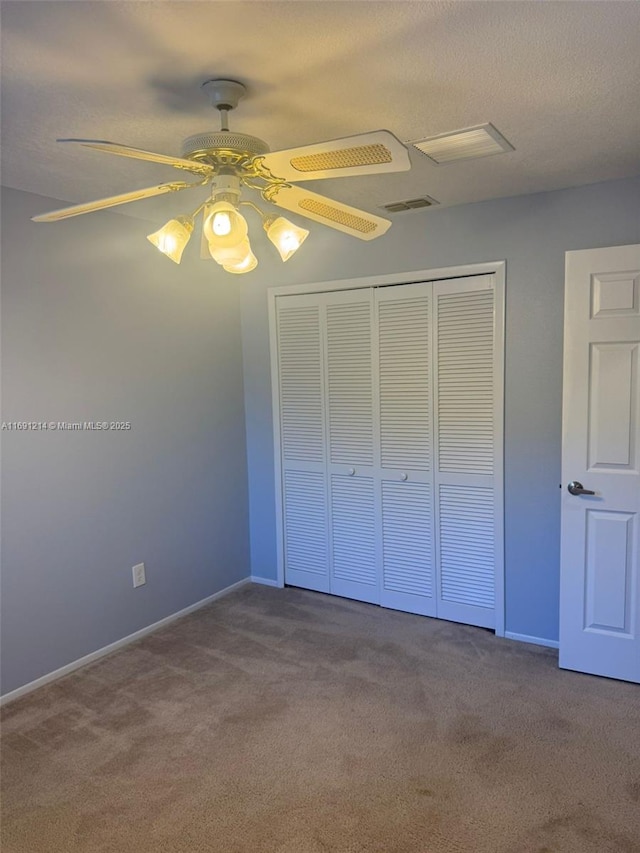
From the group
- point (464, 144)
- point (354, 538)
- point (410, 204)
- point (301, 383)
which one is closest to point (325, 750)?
point (354, 538)

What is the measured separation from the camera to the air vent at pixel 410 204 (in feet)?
9.89

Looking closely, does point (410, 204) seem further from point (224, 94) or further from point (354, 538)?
point (354, 538)

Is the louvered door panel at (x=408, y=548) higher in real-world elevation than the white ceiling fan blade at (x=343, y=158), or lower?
lower

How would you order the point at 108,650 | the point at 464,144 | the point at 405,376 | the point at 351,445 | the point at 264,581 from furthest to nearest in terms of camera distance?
1. the point at 264,581
2. the point at 351,445
3. the point at 405,376
4. the point at 108,650
5. the point at 464,144

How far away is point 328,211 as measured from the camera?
1854 millimetres

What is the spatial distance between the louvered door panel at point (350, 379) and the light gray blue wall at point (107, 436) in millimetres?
690

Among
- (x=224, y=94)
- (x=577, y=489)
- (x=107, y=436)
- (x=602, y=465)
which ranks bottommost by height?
(x=577, y=489)

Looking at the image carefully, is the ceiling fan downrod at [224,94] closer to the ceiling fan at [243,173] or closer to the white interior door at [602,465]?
the ceiling fan at [243,173]

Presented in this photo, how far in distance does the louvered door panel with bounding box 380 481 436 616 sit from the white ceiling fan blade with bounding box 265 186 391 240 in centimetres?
185

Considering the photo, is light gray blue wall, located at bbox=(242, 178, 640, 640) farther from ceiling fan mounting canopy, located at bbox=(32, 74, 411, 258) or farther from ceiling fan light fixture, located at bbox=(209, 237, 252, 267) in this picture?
ceiling fan light fixture, located at bbox=(209, 237, 252, 267)

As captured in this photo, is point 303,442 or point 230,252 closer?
point 230,252

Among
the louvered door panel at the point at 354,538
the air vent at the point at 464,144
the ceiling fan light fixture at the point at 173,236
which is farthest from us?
the louvered door panel at the point at 354,538

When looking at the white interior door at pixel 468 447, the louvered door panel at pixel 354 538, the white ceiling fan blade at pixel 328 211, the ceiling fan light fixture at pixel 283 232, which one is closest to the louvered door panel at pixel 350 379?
the louvered door panel at pixel 354 538

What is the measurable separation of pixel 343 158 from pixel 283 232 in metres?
0.40
